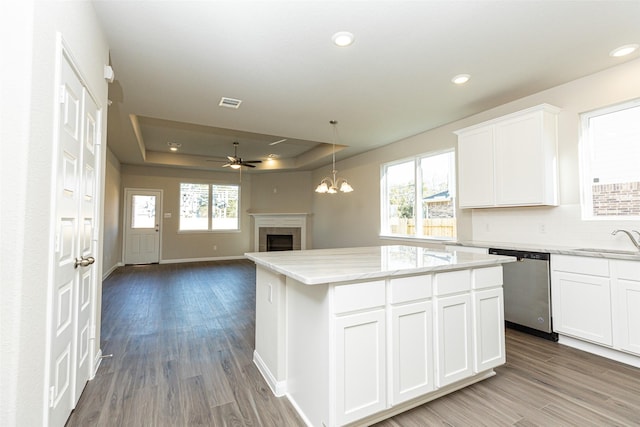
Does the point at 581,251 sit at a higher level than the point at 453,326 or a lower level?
higher

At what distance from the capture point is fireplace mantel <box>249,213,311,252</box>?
8875mm

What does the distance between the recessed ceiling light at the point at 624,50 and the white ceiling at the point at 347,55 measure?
6 centimetres

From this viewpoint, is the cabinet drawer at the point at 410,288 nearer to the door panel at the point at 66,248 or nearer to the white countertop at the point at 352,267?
the white countertop at the point at 352,267

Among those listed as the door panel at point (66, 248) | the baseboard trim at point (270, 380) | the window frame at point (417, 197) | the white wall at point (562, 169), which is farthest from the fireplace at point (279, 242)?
the door panel at point (66, 248)

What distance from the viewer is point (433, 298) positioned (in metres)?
1.99

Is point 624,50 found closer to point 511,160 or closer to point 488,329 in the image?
point 511,160

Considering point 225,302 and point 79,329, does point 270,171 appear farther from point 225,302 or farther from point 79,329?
point 79,329

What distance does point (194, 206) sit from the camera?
8.56 m

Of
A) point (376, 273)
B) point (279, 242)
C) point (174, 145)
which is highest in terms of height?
point (174, 145)

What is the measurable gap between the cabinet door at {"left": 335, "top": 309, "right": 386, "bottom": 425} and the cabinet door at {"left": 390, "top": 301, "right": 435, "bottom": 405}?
0.10 meters

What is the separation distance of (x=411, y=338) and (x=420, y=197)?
3720 millimetres

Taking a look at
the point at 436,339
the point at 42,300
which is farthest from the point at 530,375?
the point at 42,300

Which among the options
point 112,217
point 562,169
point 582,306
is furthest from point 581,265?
point 112,217

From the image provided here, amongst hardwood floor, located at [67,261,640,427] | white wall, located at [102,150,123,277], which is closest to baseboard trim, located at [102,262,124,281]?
white wall, located at [102,150,123,277]
